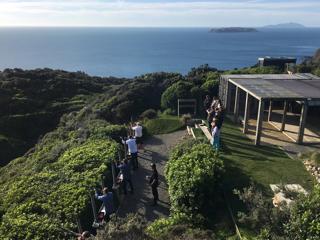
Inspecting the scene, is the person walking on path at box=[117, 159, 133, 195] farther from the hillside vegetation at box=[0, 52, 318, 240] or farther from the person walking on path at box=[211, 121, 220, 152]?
the person walking on path at box=[211, 121, 220, 152]

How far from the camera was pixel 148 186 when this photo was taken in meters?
13.8

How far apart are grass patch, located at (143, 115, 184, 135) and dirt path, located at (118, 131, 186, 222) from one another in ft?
2.74

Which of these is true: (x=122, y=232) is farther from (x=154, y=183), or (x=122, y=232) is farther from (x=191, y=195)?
(x=154, y=183)

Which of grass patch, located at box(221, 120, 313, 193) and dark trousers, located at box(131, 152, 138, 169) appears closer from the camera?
grass patch, located at box(221, 120, 313, 193)

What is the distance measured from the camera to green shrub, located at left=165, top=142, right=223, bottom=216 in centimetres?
1089

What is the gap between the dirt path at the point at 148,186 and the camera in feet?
39.7

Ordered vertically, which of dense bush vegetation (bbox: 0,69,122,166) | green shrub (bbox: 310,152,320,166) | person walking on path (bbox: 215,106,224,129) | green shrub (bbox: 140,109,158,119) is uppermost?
person walking on path (bbox: 215,106,224,129)

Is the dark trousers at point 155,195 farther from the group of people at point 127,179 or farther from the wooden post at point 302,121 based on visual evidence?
the wooden post at point 302,121

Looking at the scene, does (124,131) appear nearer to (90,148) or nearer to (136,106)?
(90,148)

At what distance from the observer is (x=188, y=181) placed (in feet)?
36.8

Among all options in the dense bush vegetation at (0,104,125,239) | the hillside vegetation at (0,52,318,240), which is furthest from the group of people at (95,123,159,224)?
the dense bush vegetation at (0,104,125,239)

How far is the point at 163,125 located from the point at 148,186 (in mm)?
7011

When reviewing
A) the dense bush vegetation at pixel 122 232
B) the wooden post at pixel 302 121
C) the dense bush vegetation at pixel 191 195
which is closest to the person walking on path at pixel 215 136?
the dense bush vegetation at pixel 191 195

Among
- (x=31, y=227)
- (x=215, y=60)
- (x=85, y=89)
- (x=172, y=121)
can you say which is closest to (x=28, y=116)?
(x=85, y=89)
